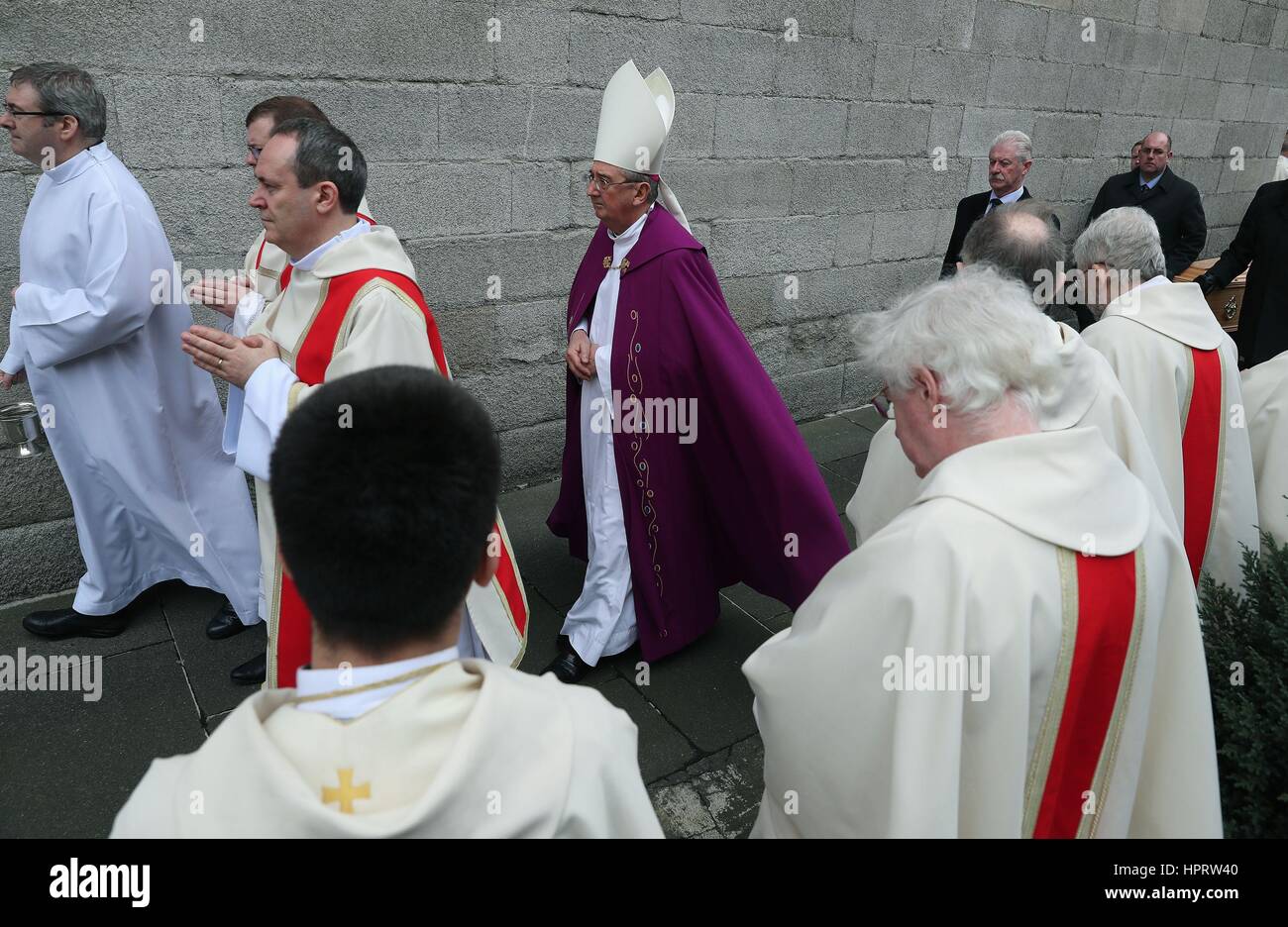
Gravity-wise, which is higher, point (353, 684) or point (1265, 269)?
point (1265, 269)

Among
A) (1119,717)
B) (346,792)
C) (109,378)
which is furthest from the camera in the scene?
(109,378)

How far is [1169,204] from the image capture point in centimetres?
655

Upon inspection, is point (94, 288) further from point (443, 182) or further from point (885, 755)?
point (885, 755)

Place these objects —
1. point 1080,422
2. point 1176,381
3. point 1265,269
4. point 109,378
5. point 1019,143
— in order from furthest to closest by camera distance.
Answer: point 1019,143 → point 1265,269 → point 109,378 → point 1176,381 → point 1080,422

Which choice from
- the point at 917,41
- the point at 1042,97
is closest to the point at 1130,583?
the point at 917,41

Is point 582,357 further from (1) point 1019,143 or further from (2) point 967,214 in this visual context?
(1) point 1019,143

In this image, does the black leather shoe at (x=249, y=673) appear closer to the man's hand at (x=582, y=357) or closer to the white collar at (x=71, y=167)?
the man's hand at (x=582, y=357)

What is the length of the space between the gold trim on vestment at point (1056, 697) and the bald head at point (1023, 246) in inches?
43.7

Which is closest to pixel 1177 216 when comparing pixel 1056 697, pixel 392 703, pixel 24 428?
pixel 1056 697

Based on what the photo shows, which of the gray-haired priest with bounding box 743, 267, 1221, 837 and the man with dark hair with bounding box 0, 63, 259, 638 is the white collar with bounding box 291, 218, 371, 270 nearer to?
the man with dark hair with bounding box 0, 63, 259, 638

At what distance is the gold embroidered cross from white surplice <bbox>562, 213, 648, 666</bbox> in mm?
2362

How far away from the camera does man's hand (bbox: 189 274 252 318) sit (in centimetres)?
283

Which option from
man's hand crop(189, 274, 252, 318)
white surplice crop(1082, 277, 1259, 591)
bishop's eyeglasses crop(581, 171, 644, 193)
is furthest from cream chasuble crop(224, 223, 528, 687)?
white surplice crop(1082, 277, 1259, 591)

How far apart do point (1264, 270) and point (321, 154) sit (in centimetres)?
520
